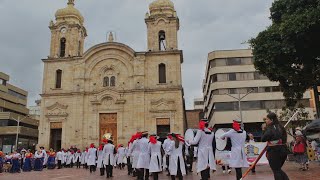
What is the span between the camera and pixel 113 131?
3647 centimetres

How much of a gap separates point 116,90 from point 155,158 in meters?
25.7

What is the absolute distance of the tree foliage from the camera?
17.9 m

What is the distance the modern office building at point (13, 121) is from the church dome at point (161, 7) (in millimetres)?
22284

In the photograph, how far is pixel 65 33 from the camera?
40750mm

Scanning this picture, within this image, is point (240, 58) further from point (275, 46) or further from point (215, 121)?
point (275, 46)

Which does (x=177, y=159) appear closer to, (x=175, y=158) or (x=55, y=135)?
(x=175, y=158)

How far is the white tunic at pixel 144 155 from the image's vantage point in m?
12.1

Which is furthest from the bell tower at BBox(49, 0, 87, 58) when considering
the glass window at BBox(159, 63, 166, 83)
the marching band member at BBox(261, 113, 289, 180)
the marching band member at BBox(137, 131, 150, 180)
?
the marching band member at BBox(261, 113, 289, 180)

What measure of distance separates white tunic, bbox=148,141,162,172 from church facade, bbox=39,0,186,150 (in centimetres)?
2310

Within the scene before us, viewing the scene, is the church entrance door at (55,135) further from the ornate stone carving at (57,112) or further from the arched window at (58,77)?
the arched window at (58,77)

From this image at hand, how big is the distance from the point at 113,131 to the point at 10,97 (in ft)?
124

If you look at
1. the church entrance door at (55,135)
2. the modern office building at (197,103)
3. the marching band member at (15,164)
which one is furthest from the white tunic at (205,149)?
the modern office building at (197,103)

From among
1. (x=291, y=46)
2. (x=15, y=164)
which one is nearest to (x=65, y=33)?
(x=15, y=164)

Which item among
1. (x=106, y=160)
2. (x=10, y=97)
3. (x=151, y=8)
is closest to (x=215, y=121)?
(x=151, y=8)
